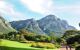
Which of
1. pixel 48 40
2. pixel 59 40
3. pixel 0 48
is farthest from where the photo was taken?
pixel 59 40

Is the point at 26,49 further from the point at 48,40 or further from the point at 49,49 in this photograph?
the point at 48,40

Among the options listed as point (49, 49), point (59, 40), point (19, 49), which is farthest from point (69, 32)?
point (19, 49)

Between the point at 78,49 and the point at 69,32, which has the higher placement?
the point at 69,32

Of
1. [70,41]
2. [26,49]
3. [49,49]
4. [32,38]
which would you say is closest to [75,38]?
[70,41]

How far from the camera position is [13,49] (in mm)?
22656

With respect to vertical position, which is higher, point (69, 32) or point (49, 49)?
point (69, 32)

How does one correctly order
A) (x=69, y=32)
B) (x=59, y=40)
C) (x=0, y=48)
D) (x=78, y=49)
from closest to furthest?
1. (x=0, y=48)
2. (x=78, y=49)
3. (x=59, y=40)
4. (x=69, y=32)

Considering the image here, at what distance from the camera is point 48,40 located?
69.2 m

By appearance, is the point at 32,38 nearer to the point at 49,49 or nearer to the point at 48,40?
the point at 48,40

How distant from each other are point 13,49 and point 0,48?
1.27m

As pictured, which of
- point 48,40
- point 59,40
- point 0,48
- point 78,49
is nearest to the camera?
point 0,48

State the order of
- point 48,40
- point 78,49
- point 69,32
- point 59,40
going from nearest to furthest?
point 78,49
point 48,40
point 59,40
point 69,32

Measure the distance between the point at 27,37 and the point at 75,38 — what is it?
1678 centimetres

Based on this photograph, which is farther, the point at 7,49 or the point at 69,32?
the point at 69,32
